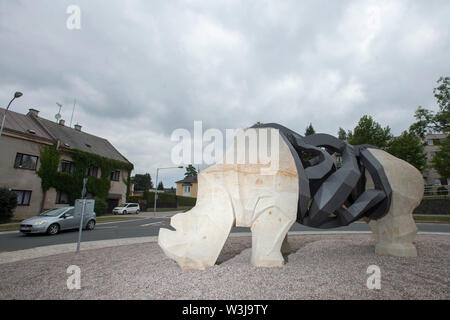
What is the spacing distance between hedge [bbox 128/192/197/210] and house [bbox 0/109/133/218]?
5.71 meters

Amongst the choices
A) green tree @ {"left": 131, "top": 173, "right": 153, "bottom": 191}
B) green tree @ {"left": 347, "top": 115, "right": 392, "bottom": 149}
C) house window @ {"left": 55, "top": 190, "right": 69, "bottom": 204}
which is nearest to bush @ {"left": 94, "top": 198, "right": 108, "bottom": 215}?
house window @ {"left": 55, "top": 190, "right": 69, "bottom": 204}

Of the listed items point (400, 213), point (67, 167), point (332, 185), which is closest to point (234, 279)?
point (332, 185)

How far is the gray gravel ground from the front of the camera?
3830 mm

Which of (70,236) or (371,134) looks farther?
(371,134)

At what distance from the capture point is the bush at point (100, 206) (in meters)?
25.2

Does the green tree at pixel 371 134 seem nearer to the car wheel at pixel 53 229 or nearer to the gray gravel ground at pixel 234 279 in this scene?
the gray gravel ground at pixel 234 279

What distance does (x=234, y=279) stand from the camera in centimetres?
435

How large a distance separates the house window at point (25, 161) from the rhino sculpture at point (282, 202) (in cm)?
2296

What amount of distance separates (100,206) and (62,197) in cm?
375

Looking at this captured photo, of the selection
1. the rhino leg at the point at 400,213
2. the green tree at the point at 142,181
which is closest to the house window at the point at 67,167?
the rhino leg at the point at 400,213

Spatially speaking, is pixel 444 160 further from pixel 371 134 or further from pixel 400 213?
pixel 400 213

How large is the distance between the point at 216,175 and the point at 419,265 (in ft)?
17.9

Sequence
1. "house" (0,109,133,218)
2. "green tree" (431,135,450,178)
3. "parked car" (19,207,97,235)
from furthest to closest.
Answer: "house" (0,109,133,218) < "green tree" (431,135,450,178) < "parked car" (19,207,97,235)

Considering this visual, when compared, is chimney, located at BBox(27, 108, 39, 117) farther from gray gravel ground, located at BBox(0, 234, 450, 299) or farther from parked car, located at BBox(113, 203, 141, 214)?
gray gravel ground, located at BBox(0, 234, 450, 299)
